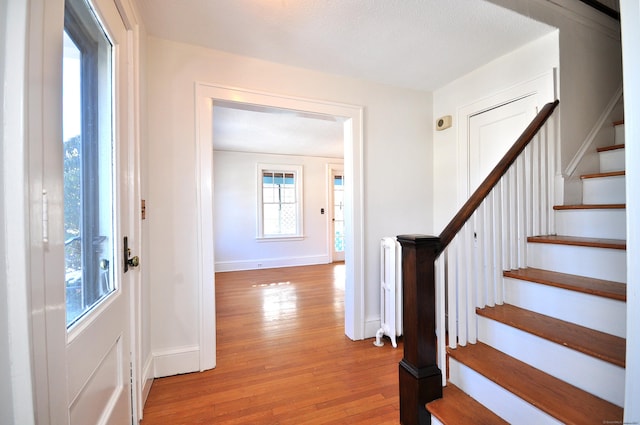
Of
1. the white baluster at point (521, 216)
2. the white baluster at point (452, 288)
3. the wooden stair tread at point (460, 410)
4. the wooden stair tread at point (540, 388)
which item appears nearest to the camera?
the wooden stair tread at point (540, 388)

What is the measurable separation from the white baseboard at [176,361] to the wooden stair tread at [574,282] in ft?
Result: 7.09

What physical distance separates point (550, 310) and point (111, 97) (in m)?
2.38

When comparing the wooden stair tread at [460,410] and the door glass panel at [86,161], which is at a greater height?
the door glass panel at [86,161]

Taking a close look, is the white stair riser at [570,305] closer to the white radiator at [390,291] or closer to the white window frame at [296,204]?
the white radiator at [390,291]

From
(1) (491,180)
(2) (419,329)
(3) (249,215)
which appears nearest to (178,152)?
(2) (419,329)

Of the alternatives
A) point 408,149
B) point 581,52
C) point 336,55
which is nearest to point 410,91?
point 408,149

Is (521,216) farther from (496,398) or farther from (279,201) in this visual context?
(279,201)

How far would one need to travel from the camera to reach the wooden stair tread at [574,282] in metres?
1.22

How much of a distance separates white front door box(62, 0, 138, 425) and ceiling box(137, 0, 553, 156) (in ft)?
1.82

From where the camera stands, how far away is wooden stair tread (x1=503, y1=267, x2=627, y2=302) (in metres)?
1.22

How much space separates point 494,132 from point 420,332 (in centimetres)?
184

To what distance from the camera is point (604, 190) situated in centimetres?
183

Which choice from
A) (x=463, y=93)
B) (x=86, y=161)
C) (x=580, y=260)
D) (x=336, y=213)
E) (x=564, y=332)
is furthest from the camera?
(x=336, y=213)

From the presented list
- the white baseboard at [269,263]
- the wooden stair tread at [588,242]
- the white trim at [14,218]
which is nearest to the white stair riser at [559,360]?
the wooden stair tread at [588,242]
